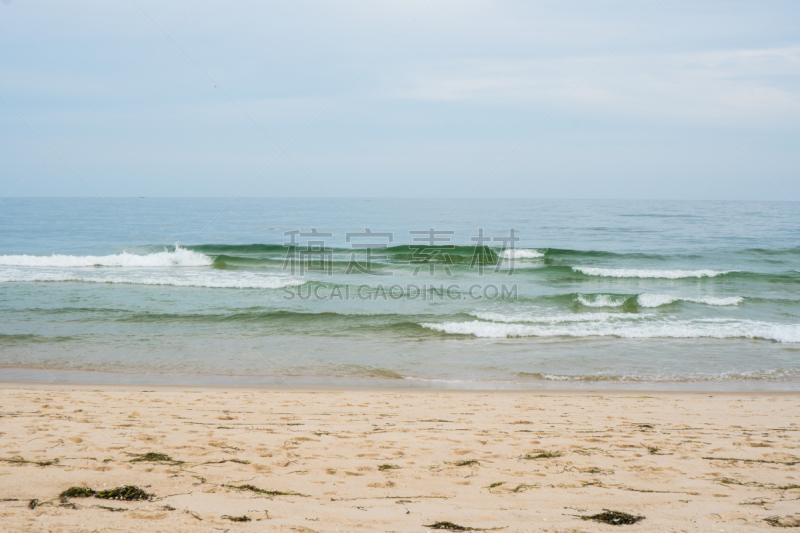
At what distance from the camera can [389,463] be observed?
4062mm

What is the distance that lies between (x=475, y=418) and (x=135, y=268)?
1892 cm

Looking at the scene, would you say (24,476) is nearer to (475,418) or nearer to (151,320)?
(475,418)

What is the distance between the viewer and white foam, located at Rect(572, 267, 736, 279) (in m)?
18.9

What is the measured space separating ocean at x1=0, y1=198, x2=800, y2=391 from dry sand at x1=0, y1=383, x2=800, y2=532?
7.13ft

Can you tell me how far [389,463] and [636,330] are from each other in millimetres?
9056

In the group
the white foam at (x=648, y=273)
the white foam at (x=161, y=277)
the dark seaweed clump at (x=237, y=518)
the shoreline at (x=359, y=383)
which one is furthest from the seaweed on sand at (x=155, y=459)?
Result: the white foam at (x=648, y=273)

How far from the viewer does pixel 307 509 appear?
3168 millimetres

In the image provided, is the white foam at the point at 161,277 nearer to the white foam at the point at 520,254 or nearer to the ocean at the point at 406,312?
the ocean at the point at 406,312

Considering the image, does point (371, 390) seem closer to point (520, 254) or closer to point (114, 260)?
point (520, 254)

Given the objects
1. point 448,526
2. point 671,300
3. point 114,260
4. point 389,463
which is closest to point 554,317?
point 671,300

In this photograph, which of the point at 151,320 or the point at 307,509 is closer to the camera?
the point at 307,509

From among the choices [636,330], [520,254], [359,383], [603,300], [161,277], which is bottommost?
[359,383]

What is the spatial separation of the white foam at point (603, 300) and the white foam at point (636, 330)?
237cm

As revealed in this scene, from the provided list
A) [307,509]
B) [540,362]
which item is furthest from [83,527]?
[540,362]
